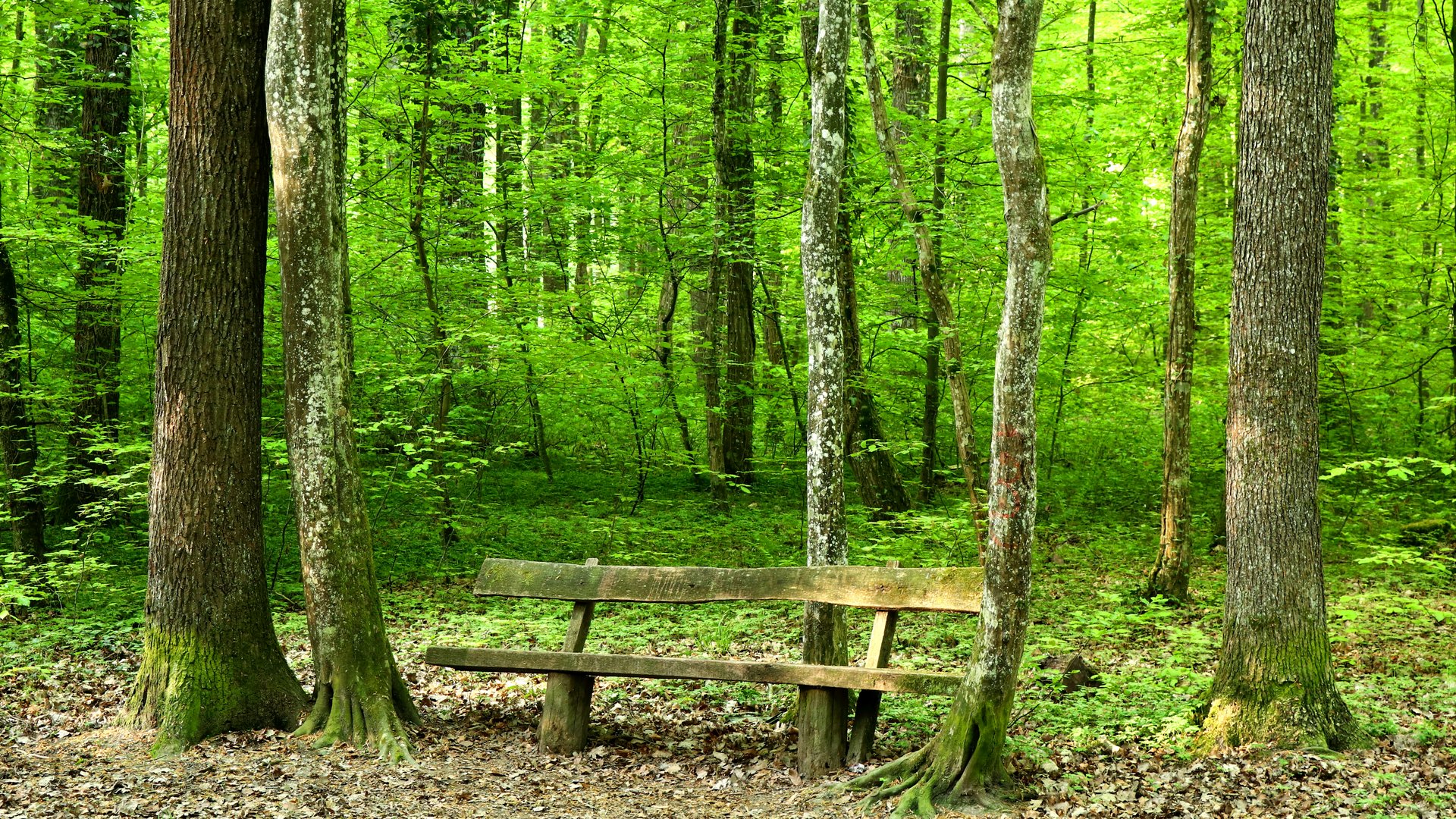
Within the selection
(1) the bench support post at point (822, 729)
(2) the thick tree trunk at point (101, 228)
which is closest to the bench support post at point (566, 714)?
(1) the bench support post at point (822, 729)

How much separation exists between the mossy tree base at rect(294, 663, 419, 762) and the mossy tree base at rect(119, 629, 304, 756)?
0.94ft

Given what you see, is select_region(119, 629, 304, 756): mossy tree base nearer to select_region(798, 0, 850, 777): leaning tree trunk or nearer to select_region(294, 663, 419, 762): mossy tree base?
select_region(294, 663, 419, 762): mossy tree base

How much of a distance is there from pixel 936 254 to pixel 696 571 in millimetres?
6899

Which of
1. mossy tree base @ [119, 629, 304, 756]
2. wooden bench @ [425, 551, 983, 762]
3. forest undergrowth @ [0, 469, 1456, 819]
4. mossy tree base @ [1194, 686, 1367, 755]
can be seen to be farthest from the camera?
mossy tree base @ [119, 629, 304, 756]

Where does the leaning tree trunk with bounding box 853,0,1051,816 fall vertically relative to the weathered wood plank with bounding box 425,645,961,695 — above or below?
above

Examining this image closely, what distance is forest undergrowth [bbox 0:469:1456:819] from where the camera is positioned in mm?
4812

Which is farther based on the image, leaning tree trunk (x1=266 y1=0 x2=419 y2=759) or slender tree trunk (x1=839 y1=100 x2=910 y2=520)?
slender tree trunk (x1=839 y1=100 x2=910 y2=520)

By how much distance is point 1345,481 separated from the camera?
13.4m

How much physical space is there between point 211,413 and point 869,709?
4.19 meters

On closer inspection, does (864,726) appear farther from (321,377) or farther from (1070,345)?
(1070,345)

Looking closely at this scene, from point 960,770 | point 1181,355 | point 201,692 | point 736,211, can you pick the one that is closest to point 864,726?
point 960,770

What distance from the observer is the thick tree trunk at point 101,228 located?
1048cm

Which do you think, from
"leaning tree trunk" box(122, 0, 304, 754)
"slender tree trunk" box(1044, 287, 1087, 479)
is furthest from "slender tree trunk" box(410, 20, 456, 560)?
"slender tree trunk" box(1044, 287, 1087, 479)

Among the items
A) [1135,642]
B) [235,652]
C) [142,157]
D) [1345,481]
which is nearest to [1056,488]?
[1345,481]
